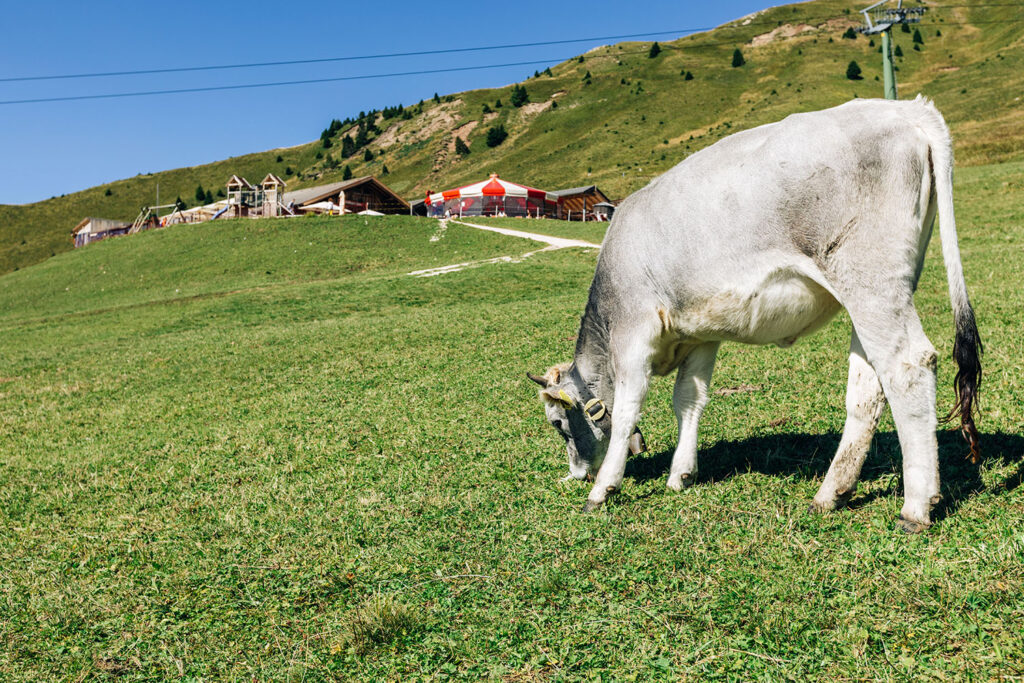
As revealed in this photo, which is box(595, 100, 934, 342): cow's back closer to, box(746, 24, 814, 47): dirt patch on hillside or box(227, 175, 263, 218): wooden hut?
box(227, 175, 263, 218): wooden hut

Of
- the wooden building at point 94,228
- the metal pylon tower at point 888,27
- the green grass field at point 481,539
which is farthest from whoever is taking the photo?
the wooden building at point 94,228

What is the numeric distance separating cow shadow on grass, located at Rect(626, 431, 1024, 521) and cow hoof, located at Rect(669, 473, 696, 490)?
11 cm

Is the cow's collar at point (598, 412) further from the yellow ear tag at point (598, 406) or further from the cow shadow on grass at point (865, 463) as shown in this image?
the cow shadow on grass at point (865, 463)

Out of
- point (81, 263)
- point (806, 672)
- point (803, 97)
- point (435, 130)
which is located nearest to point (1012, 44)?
point (803, 97)

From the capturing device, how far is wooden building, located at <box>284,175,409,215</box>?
6525cm

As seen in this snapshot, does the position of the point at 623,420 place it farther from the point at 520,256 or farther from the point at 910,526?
the point at 520,256

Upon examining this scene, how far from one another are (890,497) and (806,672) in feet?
8.30

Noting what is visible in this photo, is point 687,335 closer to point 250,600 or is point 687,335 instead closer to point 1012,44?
point 250,600

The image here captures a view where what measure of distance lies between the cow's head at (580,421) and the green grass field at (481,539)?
332 mm

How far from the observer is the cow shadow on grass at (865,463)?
19.0ft

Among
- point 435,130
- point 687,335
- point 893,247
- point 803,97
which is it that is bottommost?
point 687,335

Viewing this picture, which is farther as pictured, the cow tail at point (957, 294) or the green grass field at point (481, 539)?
the cow tail at point (957, 294)

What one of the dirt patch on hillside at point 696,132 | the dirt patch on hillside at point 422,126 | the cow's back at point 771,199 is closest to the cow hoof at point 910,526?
the cow's back at point 771,199

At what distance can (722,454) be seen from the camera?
299 inches
